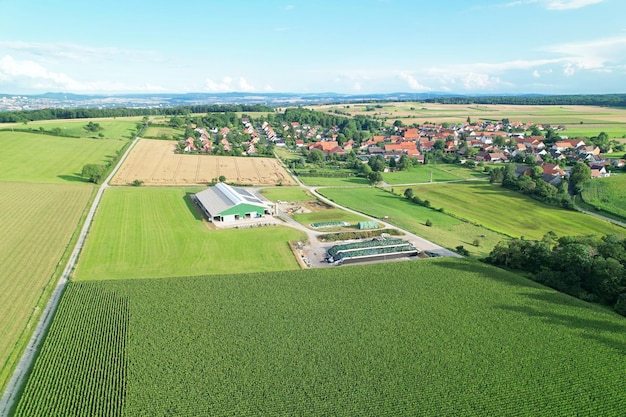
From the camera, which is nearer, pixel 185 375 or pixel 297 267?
pixel 185 375

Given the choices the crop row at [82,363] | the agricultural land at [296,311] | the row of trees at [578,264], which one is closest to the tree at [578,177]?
the agricultural land at [296,311]

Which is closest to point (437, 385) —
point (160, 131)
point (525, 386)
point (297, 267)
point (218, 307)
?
point (525, 386)

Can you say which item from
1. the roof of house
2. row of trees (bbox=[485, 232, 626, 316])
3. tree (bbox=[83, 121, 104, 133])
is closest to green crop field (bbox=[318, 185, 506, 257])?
row of trees (bbox=[485, 232, 626, 316])

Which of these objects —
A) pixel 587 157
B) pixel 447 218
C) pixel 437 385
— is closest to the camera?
pixel 437 385

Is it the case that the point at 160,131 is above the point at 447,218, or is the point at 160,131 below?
above

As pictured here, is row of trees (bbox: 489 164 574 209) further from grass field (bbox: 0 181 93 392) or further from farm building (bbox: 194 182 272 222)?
grass field (bbox: 0 181 93 392)

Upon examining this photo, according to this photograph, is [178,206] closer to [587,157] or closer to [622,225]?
[622,225]

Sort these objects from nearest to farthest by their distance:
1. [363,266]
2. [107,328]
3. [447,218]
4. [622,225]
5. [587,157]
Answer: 1. [107,328]
2. [363,266]
3. [622,225]
4. [447,218]
5. [587,157]
